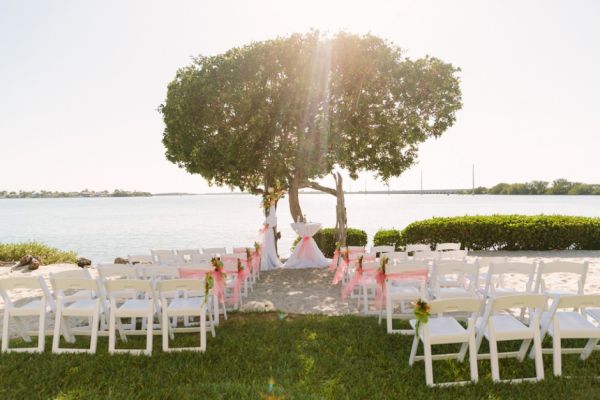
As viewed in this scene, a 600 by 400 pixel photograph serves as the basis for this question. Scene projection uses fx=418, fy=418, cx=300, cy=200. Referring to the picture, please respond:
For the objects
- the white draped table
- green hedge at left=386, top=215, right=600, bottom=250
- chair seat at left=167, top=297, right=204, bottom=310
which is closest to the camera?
chair seat at left=167, top=297, right=204, bottom=310

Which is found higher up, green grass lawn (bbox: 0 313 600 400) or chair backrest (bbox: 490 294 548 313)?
chair backrest (bbox: 490 294 548 313)

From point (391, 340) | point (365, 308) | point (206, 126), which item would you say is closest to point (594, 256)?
point (365, 308)

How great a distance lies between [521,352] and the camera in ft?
16.5

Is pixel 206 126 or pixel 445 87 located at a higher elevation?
pixel 445 87

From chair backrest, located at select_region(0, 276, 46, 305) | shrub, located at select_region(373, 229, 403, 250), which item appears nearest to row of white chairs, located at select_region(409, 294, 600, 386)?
chair backrest, located at select_region(0, 276, 46, 305)

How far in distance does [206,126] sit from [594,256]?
13.9 m

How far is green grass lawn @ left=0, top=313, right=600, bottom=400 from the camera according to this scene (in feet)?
14.1

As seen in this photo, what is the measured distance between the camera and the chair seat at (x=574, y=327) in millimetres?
4629

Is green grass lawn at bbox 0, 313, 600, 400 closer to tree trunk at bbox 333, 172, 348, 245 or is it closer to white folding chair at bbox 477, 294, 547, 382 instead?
white folding chair at bbox 477, 294, 547, 382

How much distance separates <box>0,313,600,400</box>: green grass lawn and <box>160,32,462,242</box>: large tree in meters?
8.05

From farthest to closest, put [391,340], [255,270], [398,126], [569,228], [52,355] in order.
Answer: [569,228]
[398,126]
[255,270]
[391,340]
[52,355]

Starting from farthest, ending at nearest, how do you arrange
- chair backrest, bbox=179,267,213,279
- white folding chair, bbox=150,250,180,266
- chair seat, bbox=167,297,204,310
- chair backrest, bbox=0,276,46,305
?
white folding chair, bbox=150,250,180,266, chair backrest, bbox=179,267,213,279, chair seat, bbox=167,297,204,310, chair backrest, bbox=0,276,46,305

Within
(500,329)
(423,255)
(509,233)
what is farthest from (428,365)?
(509,233)

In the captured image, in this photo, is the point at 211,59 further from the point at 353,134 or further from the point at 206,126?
the point at 353,134
